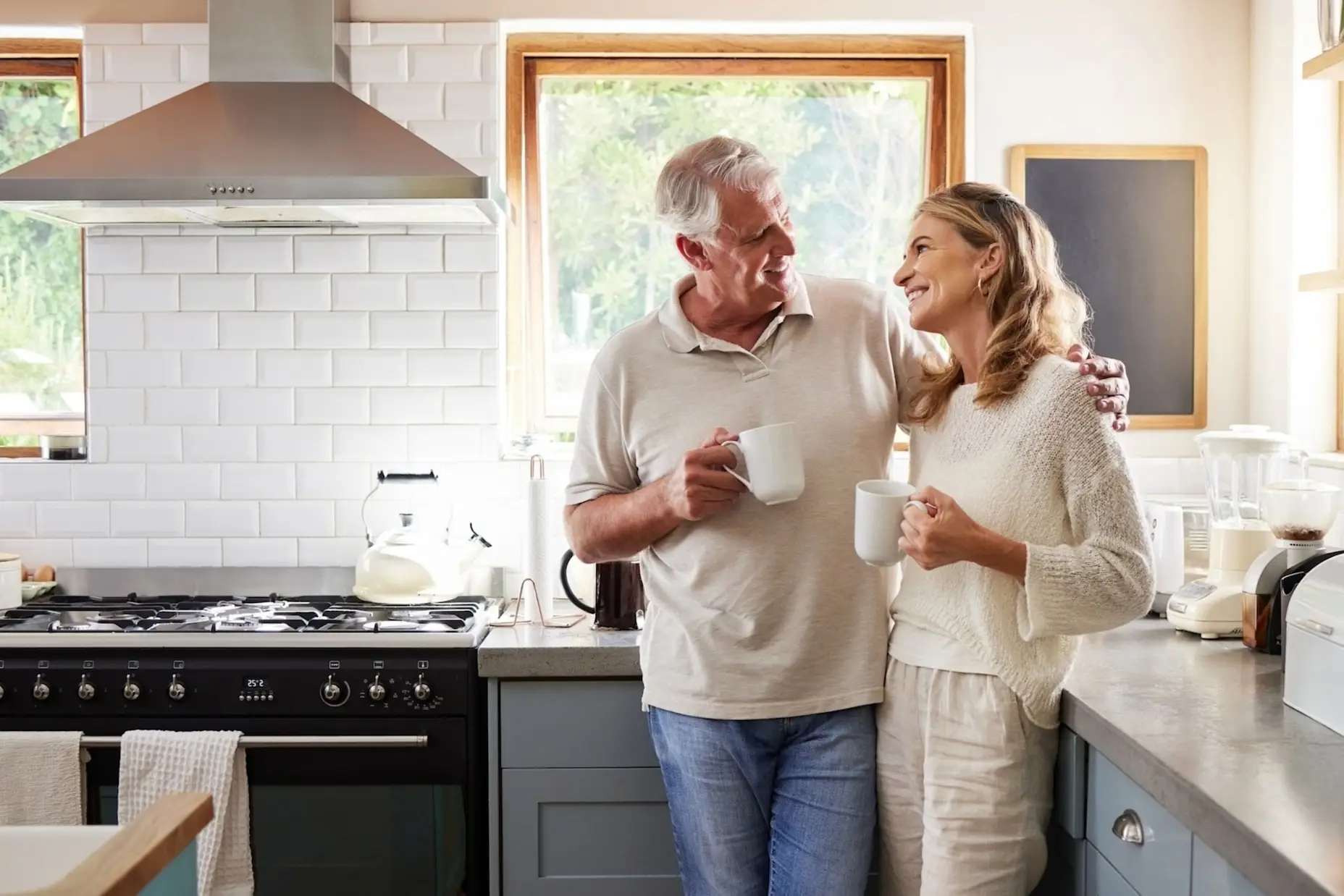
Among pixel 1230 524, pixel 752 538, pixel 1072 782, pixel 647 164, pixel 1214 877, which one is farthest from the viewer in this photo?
pixel 647 164

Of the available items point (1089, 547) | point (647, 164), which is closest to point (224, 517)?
point (647, 164)

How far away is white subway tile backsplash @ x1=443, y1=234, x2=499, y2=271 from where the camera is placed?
3.05 metres

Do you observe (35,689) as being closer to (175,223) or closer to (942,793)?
(175,223)

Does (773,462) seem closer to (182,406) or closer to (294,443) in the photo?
(294,443)

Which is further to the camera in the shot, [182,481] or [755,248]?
[182,481]

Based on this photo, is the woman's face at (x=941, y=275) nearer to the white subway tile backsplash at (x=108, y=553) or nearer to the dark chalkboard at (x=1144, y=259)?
the dark chalkboard at (x=1144, y=259)

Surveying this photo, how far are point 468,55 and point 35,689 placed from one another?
1.81m

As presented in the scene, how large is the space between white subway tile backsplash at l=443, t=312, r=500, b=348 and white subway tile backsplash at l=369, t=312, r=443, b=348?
0.02 meters

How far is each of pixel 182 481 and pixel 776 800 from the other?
1.95 metres

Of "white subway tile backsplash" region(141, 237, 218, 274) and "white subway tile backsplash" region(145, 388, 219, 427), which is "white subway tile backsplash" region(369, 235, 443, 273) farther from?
"white subway tile backsplash" region(145, 388, 219, 427)

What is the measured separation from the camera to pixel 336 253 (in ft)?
10.0

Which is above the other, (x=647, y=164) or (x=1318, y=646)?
(x=647, y=164)

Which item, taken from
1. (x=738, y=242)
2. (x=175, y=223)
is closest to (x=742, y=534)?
(x=738, y=242)

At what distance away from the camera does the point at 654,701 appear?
1933 millimetres
